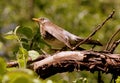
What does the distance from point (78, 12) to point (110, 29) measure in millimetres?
719

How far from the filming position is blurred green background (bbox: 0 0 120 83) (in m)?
6.15

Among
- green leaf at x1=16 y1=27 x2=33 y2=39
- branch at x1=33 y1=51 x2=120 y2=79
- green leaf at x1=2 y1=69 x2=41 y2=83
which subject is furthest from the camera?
green leaf at x1=16 y1=27 x2=33 y2=39

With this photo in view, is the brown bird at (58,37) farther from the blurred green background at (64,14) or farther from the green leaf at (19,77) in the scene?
the blurred green background at (64,14)

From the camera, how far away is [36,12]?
739 cm

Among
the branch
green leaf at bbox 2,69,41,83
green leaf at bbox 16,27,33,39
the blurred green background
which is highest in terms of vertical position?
the blurred green background

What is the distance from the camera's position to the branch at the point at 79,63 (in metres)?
1.66

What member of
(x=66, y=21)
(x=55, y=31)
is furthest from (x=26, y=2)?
(x=55, y=31)

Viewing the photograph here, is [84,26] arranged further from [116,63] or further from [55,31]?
[116,63]

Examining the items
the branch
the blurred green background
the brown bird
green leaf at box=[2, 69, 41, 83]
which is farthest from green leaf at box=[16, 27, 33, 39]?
the blurred green background

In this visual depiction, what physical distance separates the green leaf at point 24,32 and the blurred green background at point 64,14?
12.3ft

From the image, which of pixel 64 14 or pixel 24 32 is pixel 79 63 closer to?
pixel 24 32

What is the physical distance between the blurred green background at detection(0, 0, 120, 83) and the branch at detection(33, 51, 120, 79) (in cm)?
396

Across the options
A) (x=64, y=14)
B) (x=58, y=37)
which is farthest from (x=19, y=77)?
(x=64, y=14)

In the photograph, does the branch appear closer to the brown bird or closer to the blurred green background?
the brown bird
